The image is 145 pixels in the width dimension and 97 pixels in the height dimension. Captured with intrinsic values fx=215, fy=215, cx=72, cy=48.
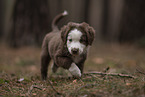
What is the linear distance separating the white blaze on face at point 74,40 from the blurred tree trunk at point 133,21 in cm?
628

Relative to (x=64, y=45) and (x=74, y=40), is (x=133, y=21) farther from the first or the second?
(x=74, y=40)

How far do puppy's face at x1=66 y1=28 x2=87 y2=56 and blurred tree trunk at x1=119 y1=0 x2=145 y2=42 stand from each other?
6230mm

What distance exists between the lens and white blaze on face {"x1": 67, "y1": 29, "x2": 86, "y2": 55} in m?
3.55

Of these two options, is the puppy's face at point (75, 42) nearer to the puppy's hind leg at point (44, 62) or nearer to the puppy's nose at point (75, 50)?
the puppy's nose at point (75, 50)

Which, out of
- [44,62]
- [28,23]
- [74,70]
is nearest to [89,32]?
[74,70]

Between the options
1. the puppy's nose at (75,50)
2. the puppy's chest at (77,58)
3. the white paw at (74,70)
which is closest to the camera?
the puppy's nose at (75,50)

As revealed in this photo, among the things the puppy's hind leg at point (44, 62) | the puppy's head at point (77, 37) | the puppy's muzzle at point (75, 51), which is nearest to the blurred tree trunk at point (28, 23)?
the puppy's hind leg at point (44, 62)

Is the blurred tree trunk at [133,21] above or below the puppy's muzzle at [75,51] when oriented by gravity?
above

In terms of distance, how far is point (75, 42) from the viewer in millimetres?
3588

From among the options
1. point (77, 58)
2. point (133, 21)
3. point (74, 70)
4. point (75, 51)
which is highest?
point (133, 21)

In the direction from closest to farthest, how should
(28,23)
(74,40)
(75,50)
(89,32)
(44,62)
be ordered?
(75,50) → (74,40) → (89,32) → (44,62) → (28,23)

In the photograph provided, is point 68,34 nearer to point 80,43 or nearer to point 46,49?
point 80,43

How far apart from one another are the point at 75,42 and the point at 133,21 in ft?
21.4

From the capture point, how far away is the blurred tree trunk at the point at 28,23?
922 cm
